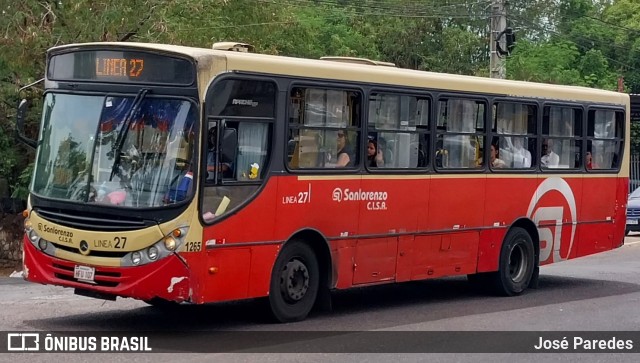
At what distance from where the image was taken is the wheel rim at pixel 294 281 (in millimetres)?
11828

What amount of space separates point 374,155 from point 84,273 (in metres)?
3.95

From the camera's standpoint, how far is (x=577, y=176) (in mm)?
16781

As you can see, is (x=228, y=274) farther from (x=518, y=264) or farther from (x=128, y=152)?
(x=518, y=264)

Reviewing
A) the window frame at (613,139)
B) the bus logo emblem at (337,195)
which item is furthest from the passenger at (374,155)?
the window frame at (613,139)

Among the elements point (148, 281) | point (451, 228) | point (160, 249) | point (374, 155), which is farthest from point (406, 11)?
point (148, 281)

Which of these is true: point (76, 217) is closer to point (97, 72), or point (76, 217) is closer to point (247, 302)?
point (97, 72)

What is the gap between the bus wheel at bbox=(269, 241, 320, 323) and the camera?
11719mm

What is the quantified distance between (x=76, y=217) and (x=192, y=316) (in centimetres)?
224

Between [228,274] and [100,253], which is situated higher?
[100,253]

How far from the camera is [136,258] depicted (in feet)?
34.5

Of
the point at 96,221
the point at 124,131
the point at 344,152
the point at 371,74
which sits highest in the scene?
the point at 371,74

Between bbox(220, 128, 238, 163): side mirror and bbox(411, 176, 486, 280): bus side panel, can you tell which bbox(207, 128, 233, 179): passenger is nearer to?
bbox(220, 128, 238, 163): side mirror

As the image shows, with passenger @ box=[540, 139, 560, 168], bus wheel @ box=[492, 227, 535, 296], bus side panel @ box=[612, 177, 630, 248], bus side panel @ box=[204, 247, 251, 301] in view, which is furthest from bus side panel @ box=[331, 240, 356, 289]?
bus side panel @ box=[612, 177, 630, 248]

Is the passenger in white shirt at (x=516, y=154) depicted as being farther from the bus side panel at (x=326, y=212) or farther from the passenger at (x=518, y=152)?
the bus side panel at (x=326, y=212)
